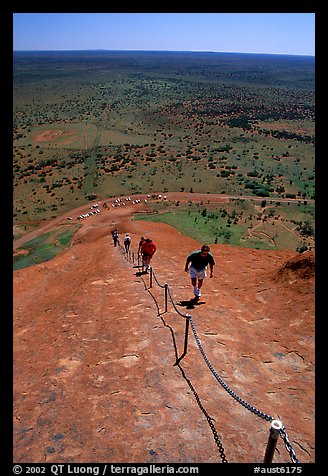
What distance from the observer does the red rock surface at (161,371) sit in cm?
535

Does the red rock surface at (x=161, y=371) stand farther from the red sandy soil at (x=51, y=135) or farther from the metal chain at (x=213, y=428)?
the red sandy soil at (x=51, y=135)

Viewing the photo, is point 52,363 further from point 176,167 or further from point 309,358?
point 176,167

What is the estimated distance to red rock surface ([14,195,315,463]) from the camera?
5348mm

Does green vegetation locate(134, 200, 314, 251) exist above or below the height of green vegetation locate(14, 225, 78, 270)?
above

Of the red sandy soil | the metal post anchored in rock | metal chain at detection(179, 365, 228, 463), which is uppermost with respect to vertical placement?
the red sandy soil

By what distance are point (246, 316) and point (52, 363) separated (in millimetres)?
5183

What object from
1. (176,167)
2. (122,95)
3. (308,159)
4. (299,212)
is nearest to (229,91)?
(122,95)

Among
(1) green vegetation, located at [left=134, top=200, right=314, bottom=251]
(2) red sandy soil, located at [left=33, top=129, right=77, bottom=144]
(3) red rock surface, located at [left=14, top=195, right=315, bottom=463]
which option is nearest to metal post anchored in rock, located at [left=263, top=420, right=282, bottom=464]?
(3) red rock surface, located at [left=14, top=195, right=315, bottom=463]

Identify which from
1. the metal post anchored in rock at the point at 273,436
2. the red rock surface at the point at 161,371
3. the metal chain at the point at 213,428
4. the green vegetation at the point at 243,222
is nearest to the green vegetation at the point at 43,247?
the green vegetation at the point at 243,222

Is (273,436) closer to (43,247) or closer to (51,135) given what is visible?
(43,247)

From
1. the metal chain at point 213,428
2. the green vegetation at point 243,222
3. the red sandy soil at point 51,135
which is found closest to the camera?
the metal chain at point 213,428

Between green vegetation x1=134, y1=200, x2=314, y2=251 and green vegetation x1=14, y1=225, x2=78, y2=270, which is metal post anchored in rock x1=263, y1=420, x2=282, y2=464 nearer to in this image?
green vegetation x1=134, y1=200, x2=314, y2=251

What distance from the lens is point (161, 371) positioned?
22.7ft
